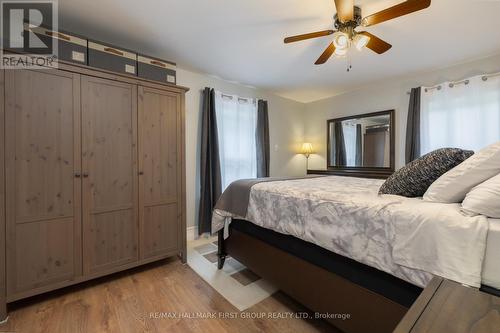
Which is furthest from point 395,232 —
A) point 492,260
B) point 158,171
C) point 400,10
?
point 158,171

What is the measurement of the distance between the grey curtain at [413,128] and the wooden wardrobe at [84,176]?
3042 millimetres

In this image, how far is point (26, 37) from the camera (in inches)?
64.9

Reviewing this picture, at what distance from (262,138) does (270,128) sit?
0.39m

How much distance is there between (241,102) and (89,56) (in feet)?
6.89

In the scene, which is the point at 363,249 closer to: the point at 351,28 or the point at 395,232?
the point at 395,232

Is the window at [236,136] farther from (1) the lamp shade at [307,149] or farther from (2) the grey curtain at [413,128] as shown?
(2) the grey curtain at [413,128]

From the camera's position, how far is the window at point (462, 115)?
8.46ft

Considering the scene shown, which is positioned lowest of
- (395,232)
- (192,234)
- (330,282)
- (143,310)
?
(143,310)

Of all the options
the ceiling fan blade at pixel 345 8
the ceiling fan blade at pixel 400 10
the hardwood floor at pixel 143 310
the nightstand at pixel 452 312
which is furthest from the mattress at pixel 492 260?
the ceiling fan blade at pixel 345 8

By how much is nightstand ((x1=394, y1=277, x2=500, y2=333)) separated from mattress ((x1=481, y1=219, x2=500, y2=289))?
20 cm

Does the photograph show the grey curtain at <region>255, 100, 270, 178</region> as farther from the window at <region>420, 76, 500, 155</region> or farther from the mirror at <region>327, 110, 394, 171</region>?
the window at <region>420, 76, 500, 155</region>

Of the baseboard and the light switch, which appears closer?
the light switch

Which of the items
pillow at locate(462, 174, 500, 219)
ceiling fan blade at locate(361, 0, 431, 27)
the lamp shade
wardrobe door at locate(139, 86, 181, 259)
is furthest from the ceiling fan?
the lamp shade

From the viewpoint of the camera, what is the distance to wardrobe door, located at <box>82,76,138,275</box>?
1.90 metres
